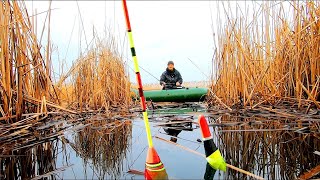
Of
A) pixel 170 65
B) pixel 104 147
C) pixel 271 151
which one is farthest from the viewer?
pixel 170 65

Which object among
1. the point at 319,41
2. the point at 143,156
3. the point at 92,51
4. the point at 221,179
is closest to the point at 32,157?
the point at 143,156

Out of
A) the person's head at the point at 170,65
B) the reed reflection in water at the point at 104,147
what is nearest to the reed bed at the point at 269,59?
the reed reflection in water at the point at 104,147

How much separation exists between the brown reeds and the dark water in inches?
19.9

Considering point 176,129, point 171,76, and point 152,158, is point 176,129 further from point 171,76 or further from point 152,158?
point 171,76

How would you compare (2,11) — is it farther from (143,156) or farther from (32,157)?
(143,156)

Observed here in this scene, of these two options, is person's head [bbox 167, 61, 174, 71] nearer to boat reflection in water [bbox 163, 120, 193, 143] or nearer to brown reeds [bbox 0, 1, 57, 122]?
boat reflection in water [bbox 163, 120, 193, 143]

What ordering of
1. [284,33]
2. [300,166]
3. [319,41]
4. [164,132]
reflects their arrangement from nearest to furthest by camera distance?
[300,166] < [164,132] < [319,41] < [284,33]

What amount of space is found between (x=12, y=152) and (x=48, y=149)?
8.7 inches

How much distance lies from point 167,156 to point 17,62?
1477 millimetres

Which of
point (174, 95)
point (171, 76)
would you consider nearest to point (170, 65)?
point (171, 76)

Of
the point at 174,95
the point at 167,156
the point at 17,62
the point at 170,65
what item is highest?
the point at 170,65

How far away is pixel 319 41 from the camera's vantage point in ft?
9.86

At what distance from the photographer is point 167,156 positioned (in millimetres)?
1872

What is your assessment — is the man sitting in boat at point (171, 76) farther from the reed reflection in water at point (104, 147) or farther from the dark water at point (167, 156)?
the dark water at point (167, 156)
